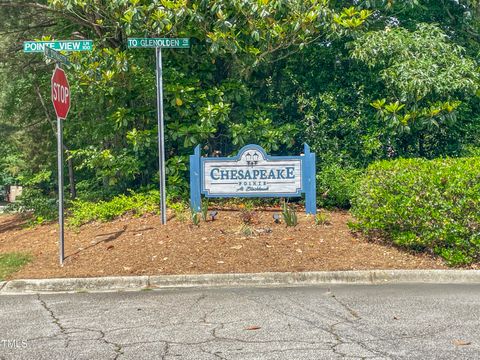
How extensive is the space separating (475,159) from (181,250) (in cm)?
480

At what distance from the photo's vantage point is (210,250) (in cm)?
950

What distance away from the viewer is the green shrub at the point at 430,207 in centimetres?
886

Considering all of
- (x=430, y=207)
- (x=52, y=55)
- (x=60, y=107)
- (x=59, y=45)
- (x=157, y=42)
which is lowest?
(x=430, y=207)

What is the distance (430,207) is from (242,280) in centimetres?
293

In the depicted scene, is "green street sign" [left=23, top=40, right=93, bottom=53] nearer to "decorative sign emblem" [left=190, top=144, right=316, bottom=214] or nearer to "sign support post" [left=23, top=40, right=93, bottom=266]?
"sign support post" [left=23, top=40, right=93, bottom=266]

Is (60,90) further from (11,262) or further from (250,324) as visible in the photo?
(250,324)

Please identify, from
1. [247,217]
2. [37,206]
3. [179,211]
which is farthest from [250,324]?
[37,206]

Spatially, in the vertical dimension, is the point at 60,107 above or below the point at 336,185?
above

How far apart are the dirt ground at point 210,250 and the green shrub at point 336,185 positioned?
119 cm

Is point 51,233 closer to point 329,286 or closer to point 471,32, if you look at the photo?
point 329,286

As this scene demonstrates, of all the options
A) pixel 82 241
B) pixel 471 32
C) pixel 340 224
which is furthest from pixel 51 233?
pixel 471 32

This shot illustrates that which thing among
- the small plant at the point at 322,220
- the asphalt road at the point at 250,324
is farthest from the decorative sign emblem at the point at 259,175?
the asphalt road at the point at 250,324

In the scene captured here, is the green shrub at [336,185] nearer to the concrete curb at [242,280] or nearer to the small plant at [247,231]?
the small plant at [247,231]

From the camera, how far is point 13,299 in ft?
25.5
